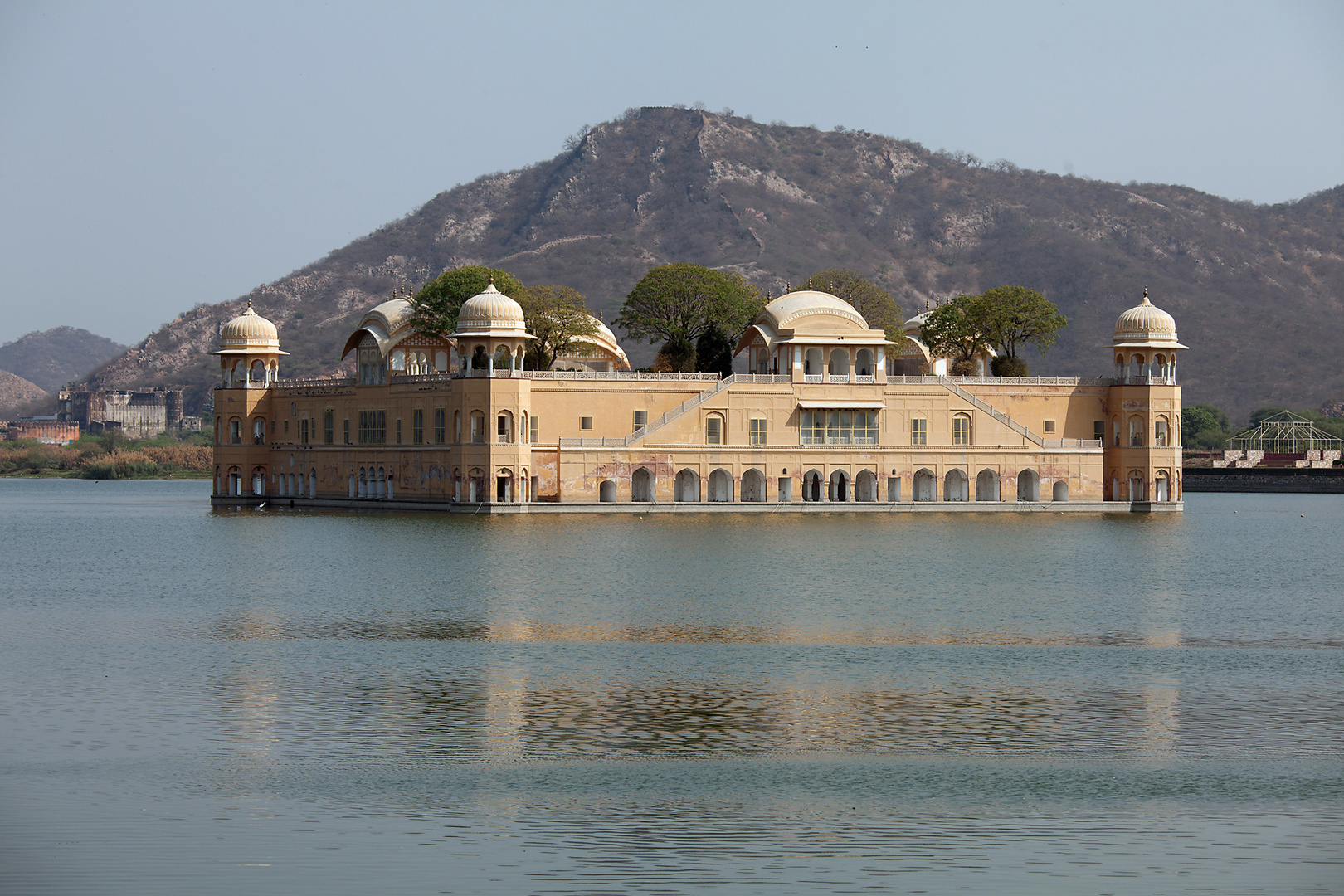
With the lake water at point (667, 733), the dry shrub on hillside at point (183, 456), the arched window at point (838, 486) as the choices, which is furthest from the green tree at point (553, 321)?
the dry shrub on hillside at point (183, 456)

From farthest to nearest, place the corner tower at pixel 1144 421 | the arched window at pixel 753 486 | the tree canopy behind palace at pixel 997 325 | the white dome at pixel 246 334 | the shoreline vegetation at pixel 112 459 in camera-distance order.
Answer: the shoreline vegetation at pixel 112 459 < the tree canopy behind palace at pixel 997 325 < the white dome at pixel 246 334 < the corner tower at pixel 1144 421 < the arched window at pixel 753 486

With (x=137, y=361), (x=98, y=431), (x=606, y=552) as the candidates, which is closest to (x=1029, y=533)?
(x=606, y=552)

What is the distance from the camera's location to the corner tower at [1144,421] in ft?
Result: 241

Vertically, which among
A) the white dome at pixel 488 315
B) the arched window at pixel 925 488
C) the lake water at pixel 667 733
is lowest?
the lake water at pixel 667 733

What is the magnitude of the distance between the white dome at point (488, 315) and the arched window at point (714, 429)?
8892 mm

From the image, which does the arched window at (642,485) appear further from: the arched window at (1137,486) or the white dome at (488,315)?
the arched window at (1137,486)

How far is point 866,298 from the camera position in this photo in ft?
285

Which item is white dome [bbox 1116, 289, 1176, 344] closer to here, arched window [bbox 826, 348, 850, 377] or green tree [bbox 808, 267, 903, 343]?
green tree [bbox 808, 267, 903, 343]

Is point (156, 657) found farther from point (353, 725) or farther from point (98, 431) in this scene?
point (98, 431)

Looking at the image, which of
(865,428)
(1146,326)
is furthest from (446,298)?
(1146,326)

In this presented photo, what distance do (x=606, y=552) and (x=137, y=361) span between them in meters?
160

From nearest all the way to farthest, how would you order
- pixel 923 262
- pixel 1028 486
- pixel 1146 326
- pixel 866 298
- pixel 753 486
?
pixel 753 486, pixel 1028 486, pixel 1146 326, pixel 866 298, pixel 923 262

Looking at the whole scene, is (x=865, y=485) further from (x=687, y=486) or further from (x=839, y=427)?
(x=687, y=486)

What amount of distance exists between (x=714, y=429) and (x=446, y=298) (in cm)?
1424
